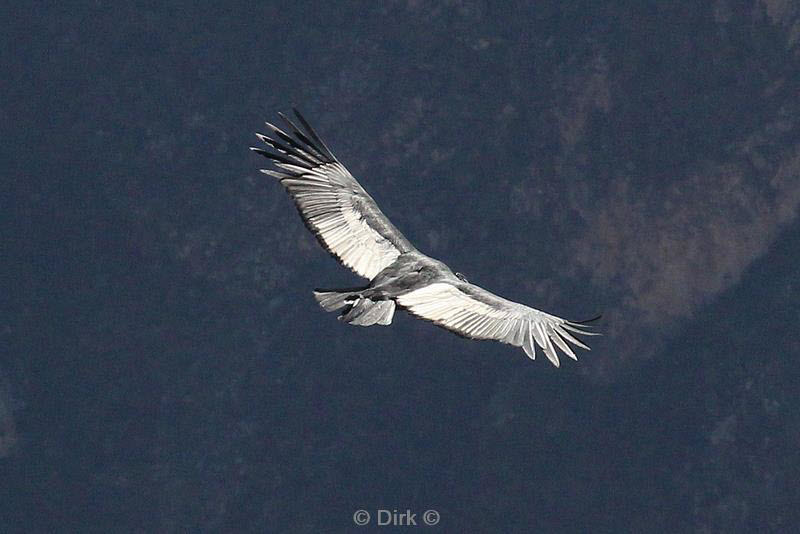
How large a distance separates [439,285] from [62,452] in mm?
94651

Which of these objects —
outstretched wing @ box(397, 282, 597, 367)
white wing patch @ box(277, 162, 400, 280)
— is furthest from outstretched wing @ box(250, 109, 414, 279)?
outstretched wing @ box(397, 282, 597, 367)

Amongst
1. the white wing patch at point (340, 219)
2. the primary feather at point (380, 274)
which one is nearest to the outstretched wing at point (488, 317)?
the primary feather at point (380, 274)

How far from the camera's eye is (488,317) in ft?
372

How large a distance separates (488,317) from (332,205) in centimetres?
1430

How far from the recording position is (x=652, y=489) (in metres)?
200

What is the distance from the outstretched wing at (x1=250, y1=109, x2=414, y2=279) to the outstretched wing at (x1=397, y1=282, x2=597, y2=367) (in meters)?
6.20

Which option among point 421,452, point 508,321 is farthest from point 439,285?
point 421,452

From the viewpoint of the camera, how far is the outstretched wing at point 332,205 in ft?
393

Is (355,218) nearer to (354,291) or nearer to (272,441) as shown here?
(354,291)

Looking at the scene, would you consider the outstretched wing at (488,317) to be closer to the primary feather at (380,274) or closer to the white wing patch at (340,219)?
the primary feather at (380,274)

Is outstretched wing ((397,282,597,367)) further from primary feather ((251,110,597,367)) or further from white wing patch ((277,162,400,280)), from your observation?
white wing patch ((277,162,400,280))

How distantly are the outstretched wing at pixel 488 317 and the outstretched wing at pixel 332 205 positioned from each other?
620 centimetres

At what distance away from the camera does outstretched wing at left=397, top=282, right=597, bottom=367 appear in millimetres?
112125

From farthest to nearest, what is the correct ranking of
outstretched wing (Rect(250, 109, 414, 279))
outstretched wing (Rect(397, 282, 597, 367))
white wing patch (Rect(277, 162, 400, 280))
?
outstretched wing (Rect(250, 109, 414, 279)) → white wing patch (Rect(277, 162, 400, 280)) → outstretched wing (Rect(397, 282, 597, 367))
